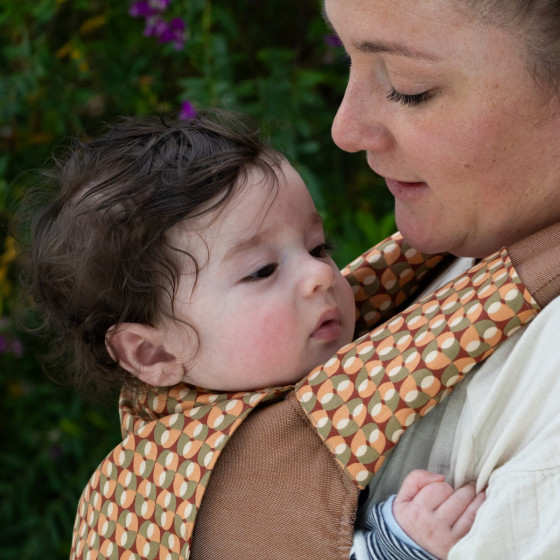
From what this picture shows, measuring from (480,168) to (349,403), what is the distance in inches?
15.0

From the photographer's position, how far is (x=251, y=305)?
158cm

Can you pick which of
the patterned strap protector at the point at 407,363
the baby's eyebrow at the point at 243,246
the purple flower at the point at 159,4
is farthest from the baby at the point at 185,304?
the purple flower at the point at 159,4

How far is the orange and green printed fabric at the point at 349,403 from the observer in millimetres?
1287

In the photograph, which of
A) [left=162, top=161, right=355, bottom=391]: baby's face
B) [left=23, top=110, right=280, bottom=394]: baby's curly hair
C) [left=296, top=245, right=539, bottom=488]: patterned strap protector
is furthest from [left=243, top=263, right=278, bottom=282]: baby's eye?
[left=296, top=245, right=539, bottom=488]: patterned strap protector

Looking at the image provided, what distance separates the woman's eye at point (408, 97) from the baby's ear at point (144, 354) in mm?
570

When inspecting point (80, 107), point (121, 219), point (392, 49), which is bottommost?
Answer: point (80, 107)

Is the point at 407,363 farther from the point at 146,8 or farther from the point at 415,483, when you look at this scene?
the point at 146,8

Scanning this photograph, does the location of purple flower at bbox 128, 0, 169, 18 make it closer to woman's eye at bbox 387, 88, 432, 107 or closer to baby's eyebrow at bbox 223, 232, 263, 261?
baby's eyebrow at bbox 223, 232, 263, 261

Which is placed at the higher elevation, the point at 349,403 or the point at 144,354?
the point at 349,403

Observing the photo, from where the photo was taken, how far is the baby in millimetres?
1512

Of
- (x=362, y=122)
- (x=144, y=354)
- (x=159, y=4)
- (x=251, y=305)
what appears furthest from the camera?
(x=159, y=4)

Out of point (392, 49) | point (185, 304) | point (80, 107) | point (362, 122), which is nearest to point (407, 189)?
point (362, 122)

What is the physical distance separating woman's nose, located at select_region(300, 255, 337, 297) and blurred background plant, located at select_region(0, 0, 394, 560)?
1450 mm

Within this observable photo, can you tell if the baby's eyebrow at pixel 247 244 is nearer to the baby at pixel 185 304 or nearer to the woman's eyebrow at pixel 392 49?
the baby at pixel 185 304
